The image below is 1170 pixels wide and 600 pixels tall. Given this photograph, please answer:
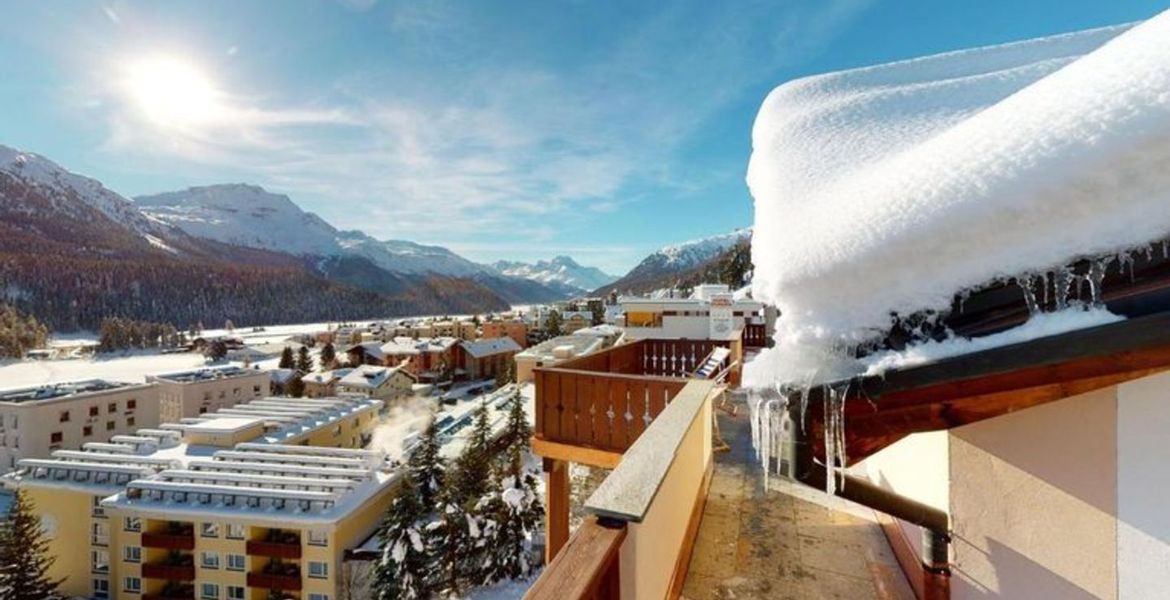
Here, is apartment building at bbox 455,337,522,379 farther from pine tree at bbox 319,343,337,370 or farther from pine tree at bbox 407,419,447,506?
pine tree at bbox 407,419,447,506

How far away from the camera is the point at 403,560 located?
14.5 meters

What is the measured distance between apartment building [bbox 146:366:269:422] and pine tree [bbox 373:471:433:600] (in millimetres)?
22234

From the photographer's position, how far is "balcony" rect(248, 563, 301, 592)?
1542 centimetres

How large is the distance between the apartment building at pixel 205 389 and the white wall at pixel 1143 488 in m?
37.8

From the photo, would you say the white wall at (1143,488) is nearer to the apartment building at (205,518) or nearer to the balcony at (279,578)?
the apartment building at (205,518)

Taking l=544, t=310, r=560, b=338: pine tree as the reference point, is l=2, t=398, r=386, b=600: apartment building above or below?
below

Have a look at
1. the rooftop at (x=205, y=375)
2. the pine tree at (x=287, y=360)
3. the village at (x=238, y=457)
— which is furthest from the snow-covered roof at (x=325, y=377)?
the pine tree at (x=287, y=360)

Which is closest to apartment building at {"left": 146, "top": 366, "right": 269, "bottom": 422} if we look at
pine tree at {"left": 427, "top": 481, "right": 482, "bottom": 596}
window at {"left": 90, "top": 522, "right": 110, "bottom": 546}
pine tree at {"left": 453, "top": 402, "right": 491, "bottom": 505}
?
window at {"left": 90, "top": 522, "right": 110, "bottom": 546}

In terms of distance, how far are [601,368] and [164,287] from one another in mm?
120679

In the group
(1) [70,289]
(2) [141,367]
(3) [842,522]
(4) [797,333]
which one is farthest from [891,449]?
(1) [70,289]

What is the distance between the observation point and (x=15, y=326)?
50.3 metres

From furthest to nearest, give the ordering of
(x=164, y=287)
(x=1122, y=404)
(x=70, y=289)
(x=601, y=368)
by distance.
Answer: (x=164, y=287) → (x=70, y=289) → (x=601, y=368) → (x=1122, y=404)

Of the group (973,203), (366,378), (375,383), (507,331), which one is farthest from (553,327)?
(973,203)

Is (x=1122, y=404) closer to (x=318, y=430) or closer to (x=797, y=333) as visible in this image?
(x=797, y=333)
